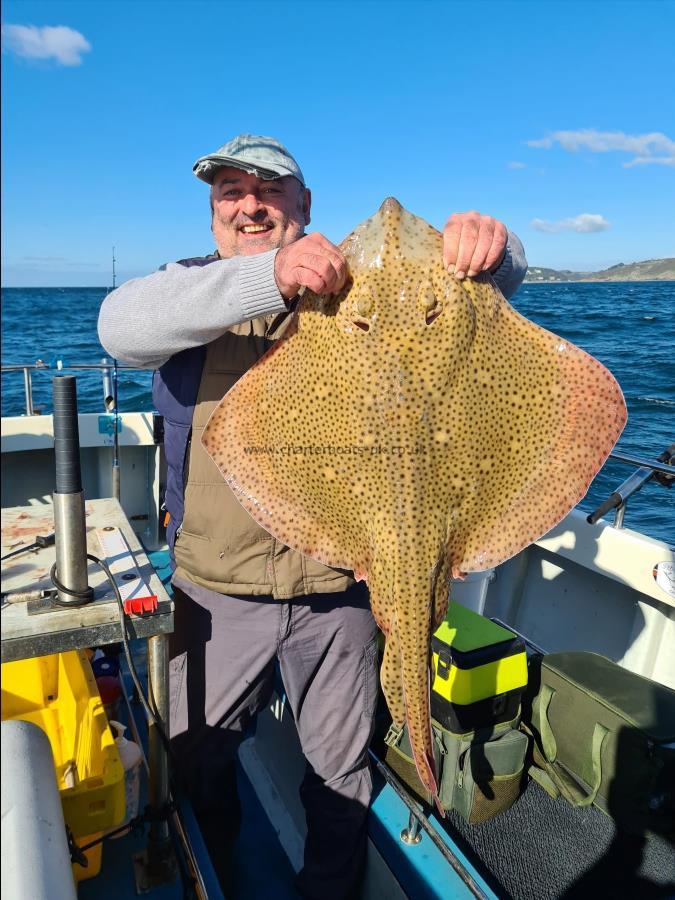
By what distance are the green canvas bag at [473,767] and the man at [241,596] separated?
565 mm

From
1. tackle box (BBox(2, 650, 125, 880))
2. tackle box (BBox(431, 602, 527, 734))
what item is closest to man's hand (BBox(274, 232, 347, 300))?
tackle box (BBox(2, 650, 125, 880))

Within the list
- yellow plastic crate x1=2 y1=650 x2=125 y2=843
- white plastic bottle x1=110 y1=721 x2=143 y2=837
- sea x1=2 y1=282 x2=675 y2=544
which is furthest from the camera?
sea x1=2 y1=282 x2=675 y2=544

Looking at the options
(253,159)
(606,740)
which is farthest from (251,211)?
(606,740)

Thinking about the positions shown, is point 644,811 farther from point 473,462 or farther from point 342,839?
point 473,462

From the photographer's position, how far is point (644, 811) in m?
3.37

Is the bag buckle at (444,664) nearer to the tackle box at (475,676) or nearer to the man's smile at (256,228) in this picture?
the tackle box at (475,676)

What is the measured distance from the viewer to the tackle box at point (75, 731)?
2.63 metres

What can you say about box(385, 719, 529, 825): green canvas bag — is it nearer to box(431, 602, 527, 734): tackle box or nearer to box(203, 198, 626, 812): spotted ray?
box(431, 602, 527, 734): tackle box

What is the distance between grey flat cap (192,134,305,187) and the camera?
2.71m

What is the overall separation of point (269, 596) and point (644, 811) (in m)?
2.41

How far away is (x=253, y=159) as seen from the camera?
273 centimetres

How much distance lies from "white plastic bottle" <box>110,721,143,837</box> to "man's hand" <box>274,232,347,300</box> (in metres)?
2.53

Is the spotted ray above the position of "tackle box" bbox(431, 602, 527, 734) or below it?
above

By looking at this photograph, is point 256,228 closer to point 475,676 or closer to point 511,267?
point 511,267
